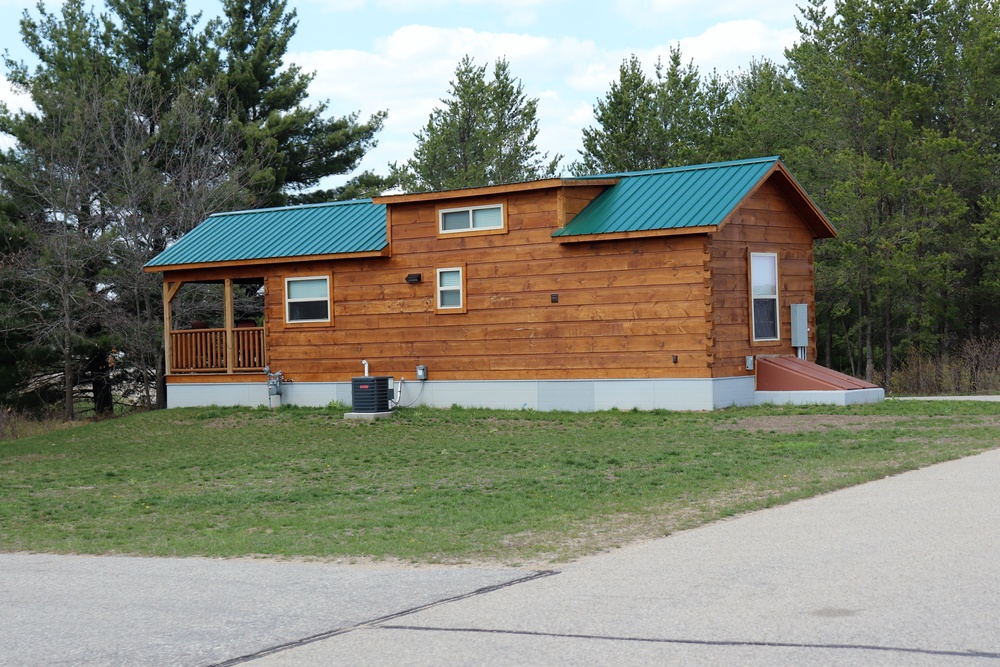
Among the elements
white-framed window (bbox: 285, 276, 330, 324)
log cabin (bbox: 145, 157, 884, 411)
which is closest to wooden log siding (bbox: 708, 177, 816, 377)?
log cabin (bbox: 145, 157, 884, 411)

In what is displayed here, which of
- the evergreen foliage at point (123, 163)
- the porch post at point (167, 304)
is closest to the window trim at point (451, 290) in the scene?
the porch post at point (167, 304)

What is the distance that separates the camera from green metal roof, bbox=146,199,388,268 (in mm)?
25188

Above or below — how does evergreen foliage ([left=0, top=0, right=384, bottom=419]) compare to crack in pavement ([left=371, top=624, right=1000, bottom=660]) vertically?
above

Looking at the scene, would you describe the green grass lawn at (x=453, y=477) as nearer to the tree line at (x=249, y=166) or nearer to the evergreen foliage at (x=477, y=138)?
the tree line at (x=249, y=166)

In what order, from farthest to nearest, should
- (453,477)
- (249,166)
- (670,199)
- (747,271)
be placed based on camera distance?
(249,166) → (747,271) → (670,199) → (453,477)

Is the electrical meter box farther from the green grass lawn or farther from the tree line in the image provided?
the tree line

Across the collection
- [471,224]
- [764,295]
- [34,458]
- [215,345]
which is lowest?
[34,458]

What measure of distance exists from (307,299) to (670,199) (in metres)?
8.23

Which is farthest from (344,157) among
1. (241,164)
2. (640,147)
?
(640,147)

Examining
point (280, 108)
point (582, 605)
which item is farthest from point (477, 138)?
point (582, 605)

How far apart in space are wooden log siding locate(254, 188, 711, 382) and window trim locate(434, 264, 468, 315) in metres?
0.09

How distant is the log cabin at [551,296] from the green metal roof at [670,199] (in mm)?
45

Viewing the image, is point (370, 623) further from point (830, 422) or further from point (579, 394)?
point (579, 394)

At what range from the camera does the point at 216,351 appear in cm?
2720
